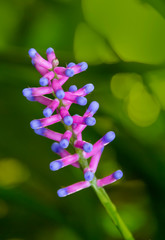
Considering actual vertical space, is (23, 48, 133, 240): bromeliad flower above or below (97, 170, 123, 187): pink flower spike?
above

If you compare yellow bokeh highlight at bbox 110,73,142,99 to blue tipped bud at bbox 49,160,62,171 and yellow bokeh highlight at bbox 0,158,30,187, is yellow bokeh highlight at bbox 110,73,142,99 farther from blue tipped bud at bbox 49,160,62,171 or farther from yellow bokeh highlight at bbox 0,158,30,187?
blue tipped bud at bbox 49,160,62,171

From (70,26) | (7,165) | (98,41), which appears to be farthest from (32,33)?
(7,165)

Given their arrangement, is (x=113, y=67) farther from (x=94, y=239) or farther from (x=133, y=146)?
(x=94, y=239)

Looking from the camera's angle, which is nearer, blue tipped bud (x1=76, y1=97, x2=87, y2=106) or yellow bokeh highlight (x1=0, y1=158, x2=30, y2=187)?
blue tipped bud (x1=76, y1=97, x2=87, y2=106)

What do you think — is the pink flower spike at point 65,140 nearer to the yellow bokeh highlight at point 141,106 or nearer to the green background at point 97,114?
the green background at point 97,114

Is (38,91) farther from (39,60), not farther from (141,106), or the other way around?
(141,106)

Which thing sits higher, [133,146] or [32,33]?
[32,33]

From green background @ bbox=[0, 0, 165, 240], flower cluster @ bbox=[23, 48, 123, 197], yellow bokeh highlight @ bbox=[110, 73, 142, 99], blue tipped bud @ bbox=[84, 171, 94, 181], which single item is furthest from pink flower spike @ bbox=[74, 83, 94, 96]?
yellow bokeh highlight @ bbox=[110, 73, 142, 99]
